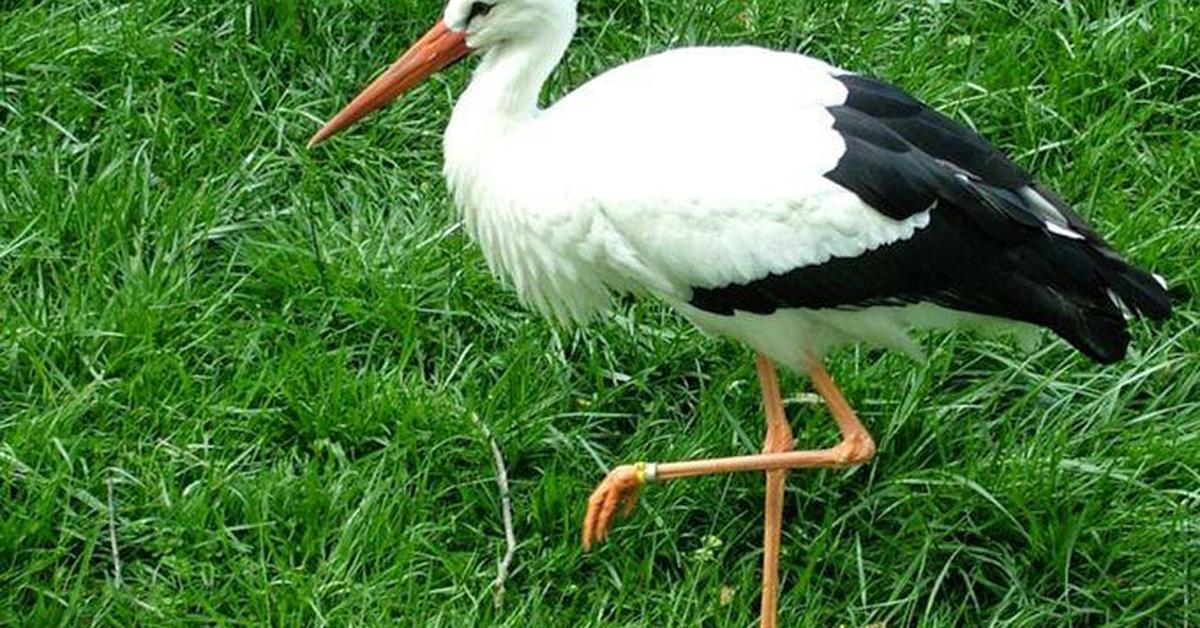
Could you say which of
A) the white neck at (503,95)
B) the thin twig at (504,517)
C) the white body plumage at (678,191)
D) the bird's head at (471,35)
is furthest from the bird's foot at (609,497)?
the bird's head at (471,35)

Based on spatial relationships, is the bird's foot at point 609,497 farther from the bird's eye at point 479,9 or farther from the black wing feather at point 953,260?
the bird's eye at point 479,9

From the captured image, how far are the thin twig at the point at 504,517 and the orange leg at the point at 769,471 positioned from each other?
0.48ft

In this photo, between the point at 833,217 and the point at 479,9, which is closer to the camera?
the point at 833,217

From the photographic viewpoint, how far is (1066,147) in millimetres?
5469

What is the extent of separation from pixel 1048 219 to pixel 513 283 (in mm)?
1054

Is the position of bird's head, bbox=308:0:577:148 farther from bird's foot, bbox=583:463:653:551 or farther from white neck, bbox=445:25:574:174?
bird's foot, bbox=583:463:653:551

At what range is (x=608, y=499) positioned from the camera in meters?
4.51

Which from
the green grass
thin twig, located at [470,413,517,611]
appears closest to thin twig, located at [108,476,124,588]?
the green grass

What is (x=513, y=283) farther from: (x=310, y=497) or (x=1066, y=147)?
(x=1066, y=147)

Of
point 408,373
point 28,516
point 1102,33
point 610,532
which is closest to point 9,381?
point 28,516

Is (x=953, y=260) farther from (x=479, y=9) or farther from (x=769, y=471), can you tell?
(x=479, y=9)

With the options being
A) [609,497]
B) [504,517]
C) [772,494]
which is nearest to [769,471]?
[772,494]

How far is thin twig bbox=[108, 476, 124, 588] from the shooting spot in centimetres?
447

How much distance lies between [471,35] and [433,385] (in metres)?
0.76
